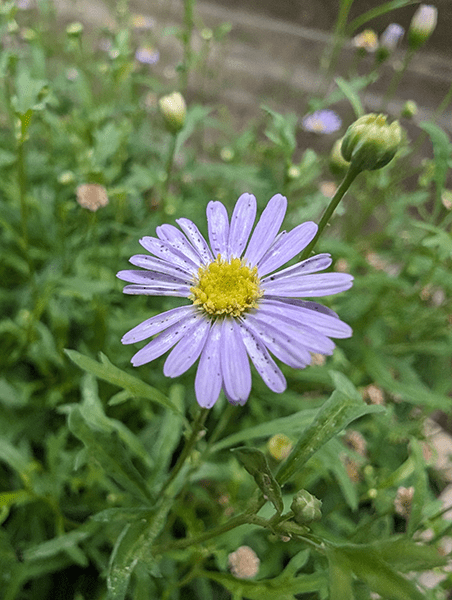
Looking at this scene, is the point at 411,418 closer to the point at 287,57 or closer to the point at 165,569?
the point at 165,569

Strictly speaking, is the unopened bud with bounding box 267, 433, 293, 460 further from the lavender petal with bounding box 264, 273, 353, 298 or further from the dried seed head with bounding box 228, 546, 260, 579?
the lavender petal with bounding box 264, 273, 353, 298

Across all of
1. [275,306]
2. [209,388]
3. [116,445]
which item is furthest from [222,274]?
[116,445]

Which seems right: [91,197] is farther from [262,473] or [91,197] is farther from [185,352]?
[262,473]

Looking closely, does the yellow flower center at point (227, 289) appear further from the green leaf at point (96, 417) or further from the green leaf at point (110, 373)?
the green leaf at point (96, 417)

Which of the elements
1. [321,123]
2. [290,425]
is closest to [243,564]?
[290,425]

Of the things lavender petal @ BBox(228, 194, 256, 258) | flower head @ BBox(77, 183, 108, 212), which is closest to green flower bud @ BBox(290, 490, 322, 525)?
lavender petal @ BBox(228, 194, 256, 258)

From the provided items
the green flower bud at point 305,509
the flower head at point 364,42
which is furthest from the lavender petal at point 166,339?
the flower head at point 364,42
